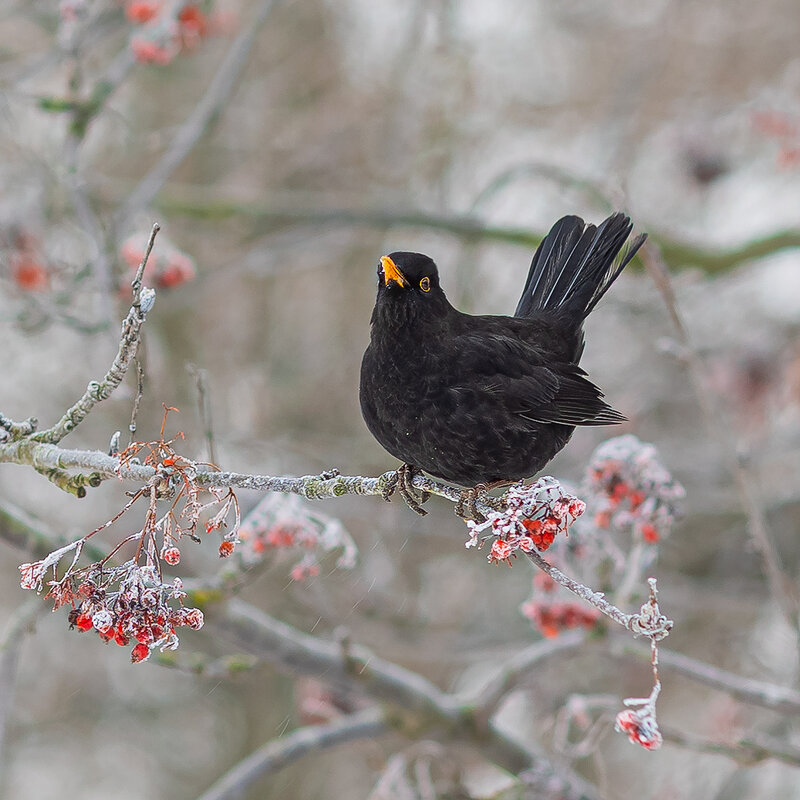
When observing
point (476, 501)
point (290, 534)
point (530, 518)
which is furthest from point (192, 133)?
point (530, 518)

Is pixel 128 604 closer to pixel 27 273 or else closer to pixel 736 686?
pixel 736 686

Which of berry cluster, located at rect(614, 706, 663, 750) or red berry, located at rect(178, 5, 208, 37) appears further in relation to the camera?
red berry, located at rect(178, 5, 208, 37)

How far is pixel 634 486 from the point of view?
10.8ft

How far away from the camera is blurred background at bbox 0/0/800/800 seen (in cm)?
667

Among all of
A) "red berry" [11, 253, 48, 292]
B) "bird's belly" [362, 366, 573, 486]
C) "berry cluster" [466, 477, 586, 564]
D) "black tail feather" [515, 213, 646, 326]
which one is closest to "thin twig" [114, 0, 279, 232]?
"red berry" [11, 253, 48, 292]

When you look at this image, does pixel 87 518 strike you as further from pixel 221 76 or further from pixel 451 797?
pixel 451 797

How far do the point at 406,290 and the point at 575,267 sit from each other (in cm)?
110

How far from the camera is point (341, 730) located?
14.2 ft

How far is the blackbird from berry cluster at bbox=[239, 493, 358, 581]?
0.40 metres

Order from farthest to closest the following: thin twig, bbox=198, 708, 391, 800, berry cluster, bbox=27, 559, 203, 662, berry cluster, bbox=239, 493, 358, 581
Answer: thin twig, bbox=198, 708, 391, 800
berry cluster, bbox=239, 493, 358, 581
berry cluster, bbox=27, 559, 203, 662

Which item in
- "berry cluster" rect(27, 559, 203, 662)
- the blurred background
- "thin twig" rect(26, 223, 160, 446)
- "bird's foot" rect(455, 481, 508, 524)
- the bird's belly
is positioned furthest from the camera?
the blurred background

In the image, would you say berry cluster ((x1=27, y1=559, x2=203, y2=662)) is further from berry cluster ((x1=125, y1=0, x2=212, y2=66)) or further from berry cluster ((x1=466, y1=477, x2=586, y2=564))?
berry cluster ((x1=125, y1=0, x2=212, y2=66))

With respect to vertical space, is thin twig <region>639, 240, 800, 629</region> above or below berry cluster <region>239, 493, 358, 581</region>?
above

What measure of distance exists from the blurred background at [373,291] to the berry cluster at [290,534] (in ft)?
7.60
